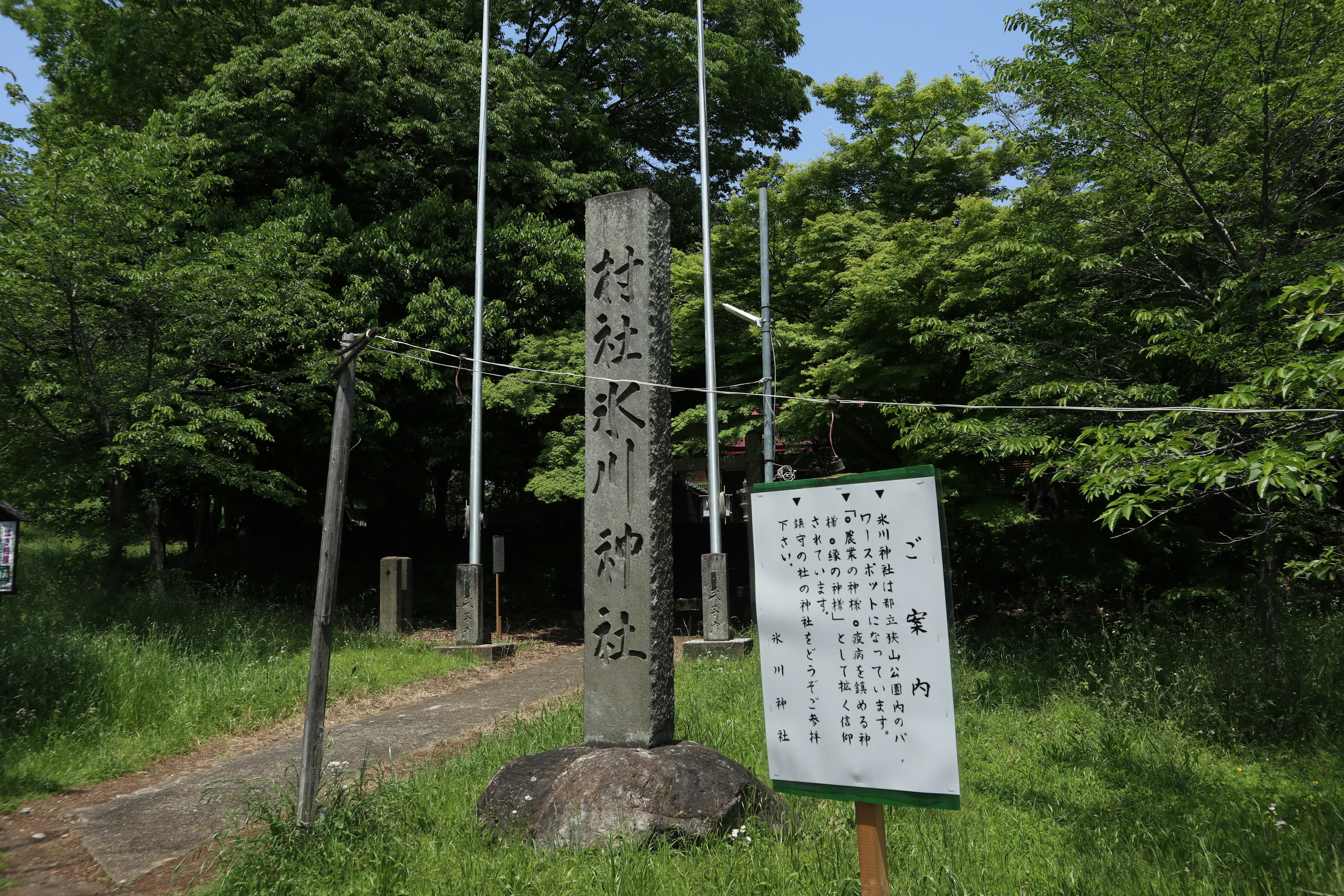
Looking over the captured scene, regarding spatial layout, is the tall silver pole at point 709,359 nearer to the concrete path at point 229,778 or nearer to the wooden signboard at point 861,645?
the concrete path at point 229,778

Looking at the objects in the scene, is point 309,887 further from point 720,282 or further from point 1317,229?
point 720,282

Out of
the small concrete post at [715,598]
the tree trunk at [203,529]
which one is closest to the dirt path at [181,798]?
the small concrete post at [715,598]

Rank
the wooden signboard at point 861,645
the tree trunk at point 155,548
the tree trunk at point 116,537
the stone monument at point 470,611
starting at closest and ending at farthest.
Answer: the wooden signboard at point 861,645 → the tree trunk at point 116,537 → the tree trunk at point 155,548 → the stone monument at point 470,611

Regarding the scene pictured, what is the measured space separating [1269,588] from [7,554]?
1243 cm

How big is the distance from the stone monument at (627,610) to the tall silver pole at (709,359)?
18.9 ft

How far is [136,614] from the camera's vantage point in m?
9.84

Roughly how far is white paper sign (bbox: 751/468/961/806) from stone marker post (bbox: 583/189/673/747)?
191cm

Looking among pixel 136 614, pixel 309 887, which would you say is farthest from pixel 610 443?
pixel 136 614

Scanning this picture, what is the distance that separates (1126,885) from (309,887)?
373cm

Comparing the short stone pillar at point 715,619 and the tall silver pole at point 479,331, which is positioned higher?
the tall silver pole at point 479,331

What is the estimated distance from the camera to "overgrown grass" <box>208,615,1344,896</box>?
381cm

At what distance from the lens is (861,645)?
3262 millimetres

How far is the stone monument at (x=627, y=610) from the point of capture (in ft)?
14.5

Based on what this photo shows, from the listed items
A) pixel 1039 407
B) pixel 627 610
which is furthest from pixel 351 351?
pixel 1039 407
